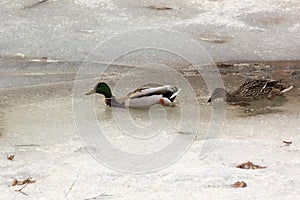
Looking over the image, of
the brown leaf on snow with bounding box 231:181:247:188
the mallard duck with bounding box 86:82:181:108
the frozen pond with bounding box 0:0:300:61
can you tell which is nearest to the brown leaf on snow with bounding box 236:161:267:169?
the brown leaf on snow with bounding box 231:181:247:188

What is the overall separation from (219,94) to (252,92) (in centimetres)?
30

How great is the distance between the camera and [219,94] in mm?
5973

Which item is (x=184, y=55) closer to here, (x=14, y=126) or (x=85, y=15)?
(x=85, y=15)

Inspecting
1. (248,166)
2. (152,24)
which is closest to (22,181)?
(248,166)

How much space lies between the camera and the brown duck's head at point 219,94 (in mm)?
5965

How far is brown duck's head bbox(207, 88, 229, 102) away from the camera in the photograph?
596 centimetres

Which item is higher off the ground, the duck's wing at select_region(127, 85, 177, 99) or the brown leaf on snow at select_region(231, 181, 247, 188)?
the duck's wing at select_region(127, 85, 177, 99)

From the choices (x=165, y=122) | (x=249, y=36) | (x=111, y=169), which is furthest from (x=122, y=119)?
(x=249, y=36)

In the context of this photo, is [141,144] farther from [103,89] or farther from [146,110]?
[103,89]

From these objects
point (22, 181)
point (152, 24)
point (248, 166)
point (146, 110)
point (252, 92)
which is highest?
point (152, 24)

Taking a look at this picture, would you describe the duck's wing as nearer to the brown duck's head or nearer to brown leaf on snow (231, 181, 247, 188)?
the brown duck's head

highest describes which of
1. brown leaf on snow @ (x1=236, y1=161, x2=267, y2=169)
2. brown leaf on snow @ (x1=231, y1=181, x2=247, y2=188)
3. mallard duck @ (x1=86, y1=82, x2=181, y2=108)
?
mallard duck @ (x1=86, y1=82, x2=181, y2=108)

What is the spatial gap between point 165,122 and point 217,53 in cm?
188

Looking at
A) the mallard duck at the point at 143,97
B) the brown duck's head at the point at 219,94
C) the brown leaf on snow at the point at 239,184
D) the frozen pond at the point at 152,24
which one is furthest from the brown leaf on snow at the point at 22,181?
the frozen pond at the point at 152,24
